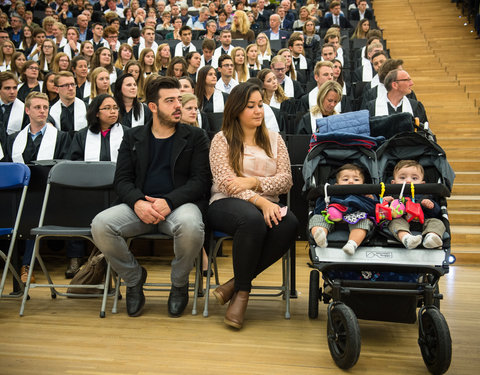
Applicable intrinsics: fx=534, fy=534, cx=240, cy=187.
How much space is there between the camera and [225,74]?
5.90 m

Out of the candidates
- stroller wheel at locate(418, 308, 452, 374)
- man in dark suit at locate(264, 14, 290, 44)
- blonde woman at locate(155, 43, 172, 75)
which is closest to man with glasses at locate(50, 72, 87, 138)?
blonde woman at locate(155, 43, 172, 75)

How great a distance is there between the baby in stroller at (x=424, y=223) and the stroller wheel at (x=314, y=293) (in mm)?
435

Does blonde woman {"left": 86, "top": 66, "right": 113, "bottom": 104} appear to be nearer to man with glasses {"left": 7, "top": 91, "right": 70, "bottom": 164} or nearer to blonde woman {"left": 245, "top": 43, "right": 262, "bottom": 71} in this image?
man with glasses {"left": 7, "top": 91, "right": 70, "bottom": 164}

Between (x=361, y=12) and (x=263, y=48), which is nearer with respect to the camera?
(x=263, y=48)

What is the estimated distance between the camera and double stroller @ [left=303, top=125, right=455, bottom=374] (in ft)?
6.70

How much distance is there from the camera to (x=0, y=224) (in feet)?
11.3

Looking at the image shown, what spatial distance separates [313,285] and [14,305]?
5.54 ft

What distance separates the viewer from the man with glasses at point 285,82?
600cm

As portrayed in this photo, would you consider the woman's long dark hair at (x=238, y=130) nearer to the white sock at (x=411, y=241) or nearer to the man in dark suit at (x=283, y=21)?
the white sock at (x=411, y=241)

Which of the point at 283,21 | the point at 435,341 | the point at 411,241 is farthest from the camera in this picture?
the point at 283,21

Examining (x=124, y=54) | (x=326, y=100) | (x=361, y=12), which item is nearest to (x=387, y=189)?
(x=326, y=100)

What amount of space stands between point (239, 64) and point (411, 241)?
432 centimetres

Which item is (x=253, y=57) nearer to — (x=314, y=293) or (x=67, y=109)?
(x=67, y=109)

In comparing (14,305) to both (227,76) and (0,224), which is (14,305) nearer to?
(0,224)
